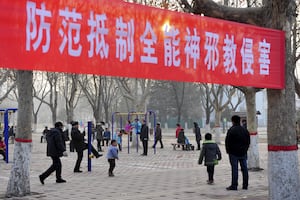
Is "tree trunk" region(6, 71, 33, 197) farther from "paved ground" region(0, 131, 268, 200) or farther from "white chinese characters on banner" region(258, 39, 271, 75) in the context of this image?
"white chinese characters on banner" region(258, 39, 271, 75)

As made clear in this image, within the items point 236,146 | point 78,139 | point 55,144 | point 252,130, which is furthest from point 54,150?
point 252,130

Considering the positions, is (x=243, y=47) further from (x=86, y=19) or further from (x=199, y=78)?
(x=86, y=19)

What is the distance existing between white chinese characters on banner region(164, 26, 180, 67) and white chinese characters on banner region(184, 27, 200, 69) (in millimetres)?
176

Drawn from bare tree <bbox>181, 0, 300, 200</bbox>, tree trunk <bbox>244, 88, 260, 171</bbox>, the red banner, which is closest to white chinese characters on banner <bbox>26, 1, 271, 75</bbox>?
the red banner

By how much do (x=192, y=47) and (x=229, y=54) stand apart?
2.49 ft

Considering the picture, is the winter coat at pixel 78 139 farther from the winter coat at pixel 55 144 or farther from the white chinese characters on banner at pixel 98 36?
the white chinese characters on banner at pixel 98 36

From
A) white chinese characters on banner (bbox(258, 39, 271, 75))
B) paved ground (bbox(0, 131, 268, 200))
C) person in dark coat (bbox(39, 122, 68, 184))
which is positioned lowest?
paved ground (bbox(0, 131, 268, 200))

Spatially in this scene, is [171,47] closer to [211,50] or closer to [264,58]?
[211,50]

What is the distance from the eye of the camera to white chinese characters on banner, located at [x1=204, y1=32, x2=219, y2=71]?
22.9 ft

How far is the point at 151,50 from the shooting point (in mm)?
6383

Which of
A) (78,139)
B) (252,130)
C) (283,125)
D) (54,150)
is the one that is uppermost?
(283,125)

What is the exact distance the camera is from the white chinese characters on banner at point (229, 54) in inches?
284

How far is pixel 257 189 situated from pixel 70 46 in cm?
608

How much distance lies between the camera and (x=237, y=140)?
9797mm
